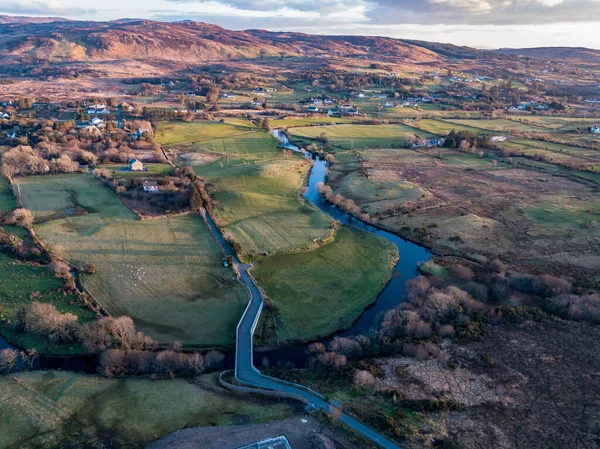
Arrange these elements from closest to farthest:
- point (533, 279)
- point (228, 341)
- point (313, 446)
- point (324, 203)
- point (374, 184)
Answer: point (313, 446)
point (228, 341)
point (533, 279)
point (324, 203)
point (374, 184)

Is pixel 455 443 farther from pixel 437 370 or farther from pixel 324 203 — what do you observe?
pixel 324 203

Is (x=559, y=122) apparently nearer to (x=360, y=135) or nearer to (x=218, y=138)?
(x=360, y=135)

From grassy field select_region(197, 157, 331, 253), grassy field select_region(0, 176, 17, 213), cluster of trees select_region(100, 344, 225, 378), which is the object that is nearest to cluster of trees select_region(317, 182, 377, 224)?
grassy field select_region(197, 157, 331, 253)

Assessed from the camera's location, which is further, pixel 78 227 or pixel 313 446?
pixel 78 227

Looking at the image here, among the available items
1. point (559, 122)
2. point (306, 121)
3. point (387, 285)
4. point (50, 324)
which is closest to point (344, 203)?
point (387, 285)

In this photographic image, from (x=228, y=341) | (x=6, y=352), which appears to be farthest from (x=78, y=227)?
(x=228, y=341)

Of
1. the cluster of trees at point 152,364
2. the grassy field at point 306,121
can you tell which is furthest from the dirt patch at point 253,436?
the grassy field at point 306,121
